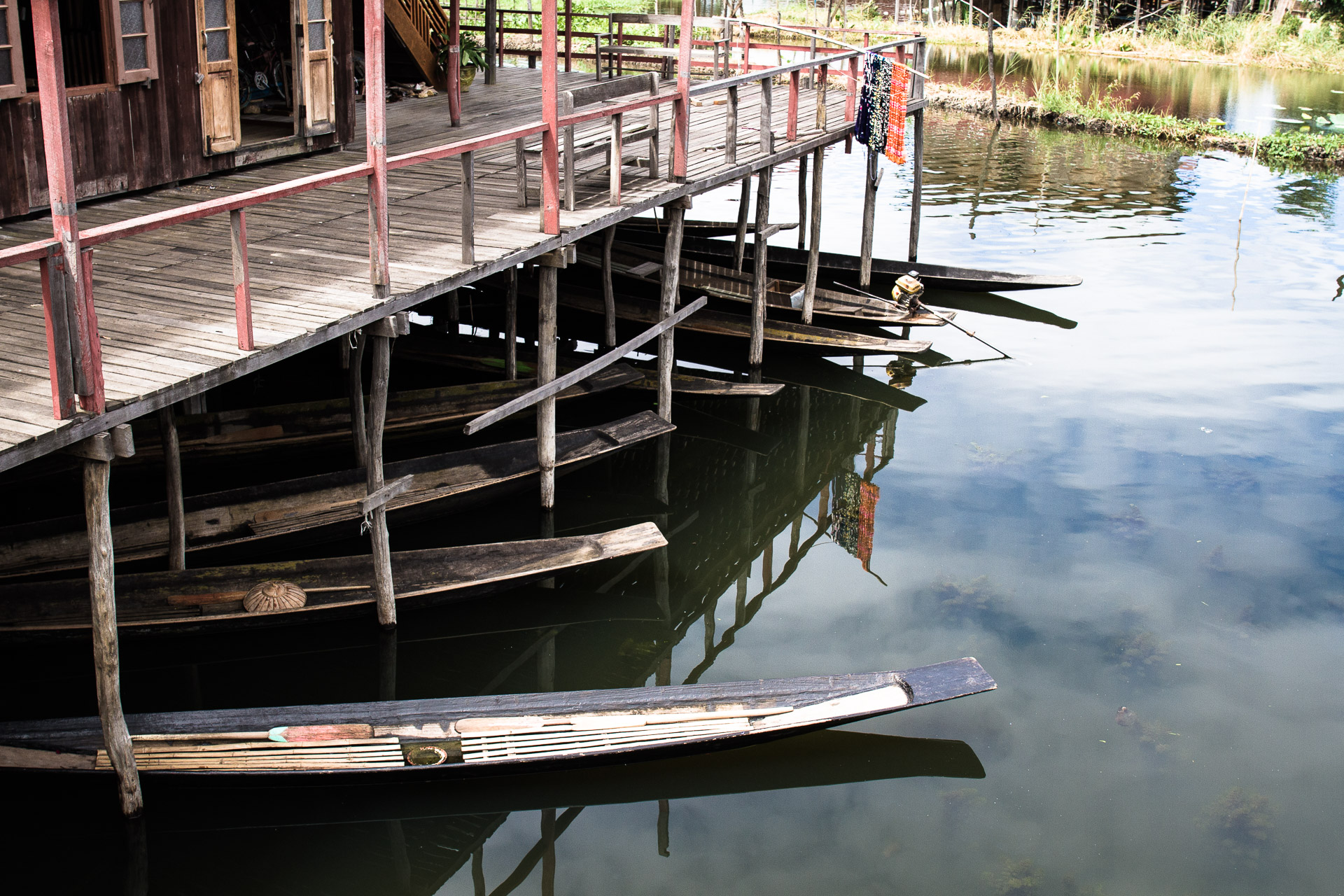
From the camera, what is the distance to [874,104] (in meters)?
14.5

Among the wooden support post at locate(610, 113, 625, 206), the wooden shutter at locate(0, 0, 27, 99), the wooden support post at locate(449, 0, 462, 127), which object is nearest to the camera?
the wooden shutter at locate(0, 0, 27, 99)

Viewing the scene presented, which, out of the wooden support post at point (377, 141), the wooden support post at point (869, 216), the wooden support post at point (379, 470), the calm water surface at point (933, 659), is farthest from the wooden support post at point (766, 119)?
the wooden support post at point (379, 470)

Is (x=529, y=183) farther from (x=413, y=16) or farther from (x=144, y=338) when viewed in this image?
(x=413, y=16)

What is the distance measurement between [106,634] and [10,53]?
5.35m

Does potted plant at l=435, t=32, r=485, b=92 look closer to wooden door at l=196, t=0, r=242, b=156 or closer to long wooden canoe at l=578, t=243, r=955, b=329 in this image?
long wooden canoe at l=578, t=243, r=955, b=329

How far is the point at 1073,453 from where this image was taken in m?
12.6

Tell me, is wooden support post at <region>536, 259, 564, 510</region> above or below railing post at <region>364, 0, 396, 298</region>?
below

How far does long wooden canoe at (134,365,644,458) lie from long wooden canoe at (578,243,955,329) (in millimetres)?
3462

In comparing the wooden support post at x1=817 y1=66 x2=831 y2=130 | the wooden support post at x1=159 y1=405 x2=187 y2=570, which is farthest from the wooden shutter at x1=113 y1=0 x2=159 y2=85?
the wooden support post at x1=817 y1=66 x2=831 y2=130

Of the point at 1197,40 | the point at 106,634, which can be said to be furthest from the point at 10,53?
the point at 1197,40

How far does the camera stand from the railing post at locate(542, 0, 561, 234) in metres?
8.35

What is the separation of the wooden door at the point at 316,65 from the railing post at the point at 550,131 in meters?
3.96

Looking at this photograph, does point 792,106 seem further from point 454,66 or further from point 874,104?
point 454,66

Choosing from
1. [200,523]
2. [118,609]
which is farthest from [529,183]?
[118,609]
